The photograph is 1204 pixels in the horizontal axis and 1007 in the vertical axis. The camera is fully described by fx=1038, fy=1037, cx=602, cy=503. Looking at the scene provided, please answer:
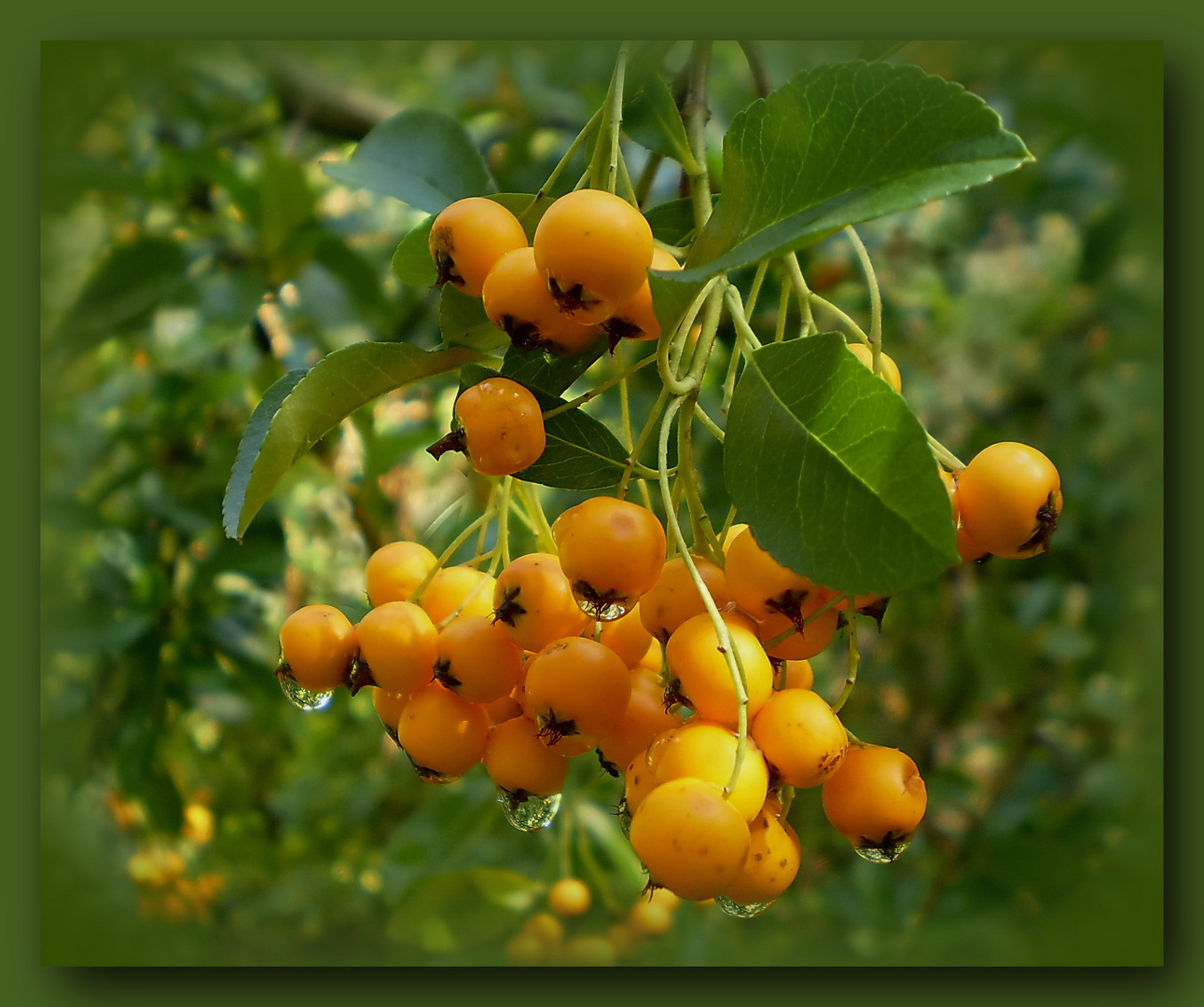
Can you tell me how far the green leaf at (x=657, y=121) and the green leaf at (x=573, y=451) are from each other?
0.21 m

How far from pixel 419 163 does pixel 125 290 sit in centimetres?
85

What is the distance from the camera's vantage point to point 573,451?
724 millimetres

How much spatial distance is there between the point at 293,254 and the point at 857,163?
131 cm

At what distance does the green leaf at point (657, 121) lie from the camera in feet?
2.45

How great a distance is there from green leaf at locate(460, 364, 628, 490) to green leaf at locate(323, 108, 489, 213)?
0.97 feet

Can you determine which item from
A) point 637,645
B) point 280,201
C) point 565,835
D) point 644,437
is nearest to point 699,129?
point 644,437

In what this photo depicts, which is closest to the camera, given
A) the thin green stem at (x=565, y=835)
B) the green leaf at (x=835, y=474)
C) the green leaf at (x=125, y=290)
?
the green leaf at (x=835, y=474)

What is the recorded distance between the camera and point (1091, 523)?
7.18ft

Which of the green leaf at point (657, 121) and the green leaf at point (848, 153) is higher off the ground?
the green leaf at point (657, 121)

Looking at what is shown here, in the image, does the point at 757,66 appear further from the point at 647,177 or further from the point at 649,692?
the point at 649,692

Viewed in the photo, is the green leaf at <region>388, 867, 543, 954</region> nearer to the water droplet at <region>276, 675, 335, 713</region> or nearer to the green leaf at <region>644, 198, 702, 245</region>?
the water droplet at <region>276, 675, 335, 713</region>

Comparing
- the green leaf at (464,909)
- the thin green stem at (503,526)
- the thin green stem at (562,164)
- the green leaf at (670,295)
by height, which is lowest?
the green leaf at (464,909)

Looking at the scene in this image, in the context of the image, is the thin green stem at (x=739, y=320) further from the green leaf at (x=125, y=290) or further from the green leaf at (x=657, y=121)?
the green leaf at (x=125, y=290)

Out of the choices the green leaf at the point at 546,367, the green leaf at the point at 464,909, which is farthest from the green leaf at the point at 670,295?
the green leaf at the point at 464,909
